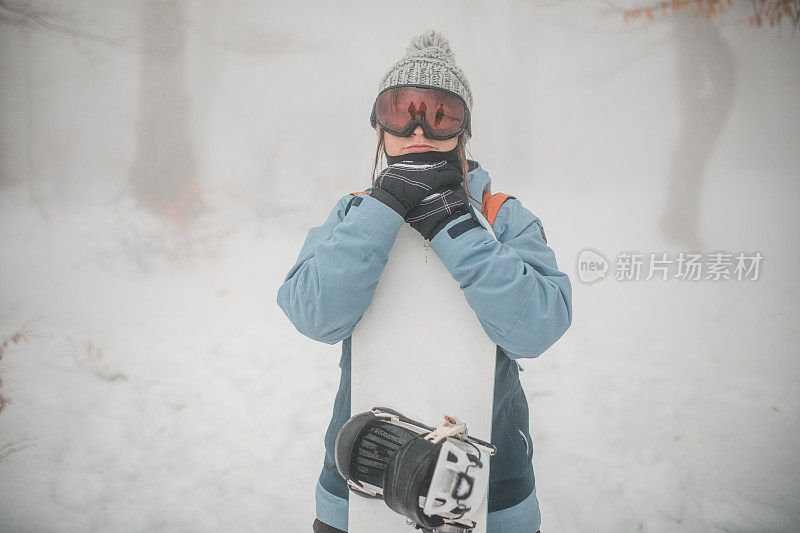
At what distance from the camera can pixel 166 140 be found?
8.26ft

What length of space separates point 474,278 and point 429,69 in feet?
1.62

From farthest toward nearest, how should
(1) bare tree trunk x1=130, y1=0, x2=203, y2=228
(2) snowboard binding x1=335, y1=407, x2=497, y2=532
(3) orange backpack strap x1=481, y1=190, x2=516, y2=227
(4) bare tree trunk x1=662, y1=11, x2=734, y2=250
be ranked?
1. (1) bare tree trunk x1=130, y1=0, x2=203, y2=228
2. (4) bare tree trunk x1=662, y1=11, x2=734, y2=250
3. (3) orange backpack strap x1=481, y1=190, x2=516, y2=227
4. (2) snowboard binding x1=335, y1=407, x2=497, y2=532

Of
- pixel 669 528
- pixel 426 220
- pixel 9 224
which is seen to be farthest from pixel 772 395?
pixel 9 224

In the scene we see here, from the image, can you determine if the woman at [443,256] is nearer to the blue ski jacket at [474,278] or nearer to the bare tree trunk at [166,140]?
the blue ski jacket at [474,278]

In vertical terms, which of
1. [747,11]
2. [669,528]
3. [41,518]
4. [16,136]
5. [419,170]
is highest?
[747,11]

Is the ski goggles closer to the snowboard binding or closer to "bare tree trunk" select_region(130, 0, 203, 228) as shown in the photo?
the snowboard binding

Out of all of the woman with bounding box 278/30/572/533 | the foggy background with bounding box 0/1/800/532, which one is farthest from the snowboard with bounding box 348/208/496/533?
the foggy background with bounding box 0/1/800/532

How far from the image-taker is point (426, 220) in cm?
77

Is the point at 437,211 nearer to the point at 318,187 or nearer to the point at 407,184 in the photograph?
the point at 407,184

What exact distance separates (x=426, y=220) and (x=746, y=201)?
8.57 feet

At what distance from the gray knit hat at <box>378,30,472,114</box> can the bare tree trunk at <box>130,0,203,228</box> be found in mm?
2006

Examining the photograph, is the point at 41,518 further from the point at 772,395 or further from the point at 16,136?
the point at 772,395

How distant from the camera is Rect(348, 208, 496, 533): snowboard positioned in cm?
90

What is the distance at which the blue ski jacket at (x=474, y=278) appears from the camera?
2.38 ft
